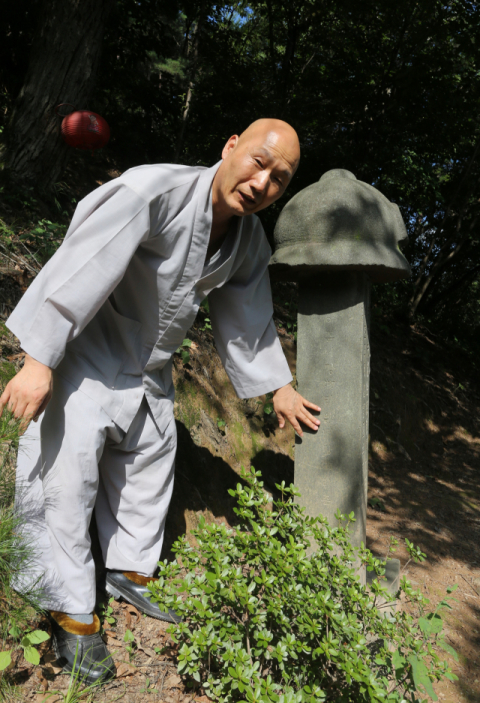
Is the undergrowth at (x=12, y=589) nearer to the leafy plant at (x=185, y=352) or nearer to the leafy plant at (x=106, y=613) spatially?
the leafy plant at (x=106, y=613)

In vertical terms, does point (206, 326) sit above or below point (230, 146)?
below

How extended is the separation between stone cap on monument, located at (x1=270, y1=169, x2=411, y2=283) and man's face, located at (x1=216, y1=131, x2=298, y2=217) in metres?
0.33

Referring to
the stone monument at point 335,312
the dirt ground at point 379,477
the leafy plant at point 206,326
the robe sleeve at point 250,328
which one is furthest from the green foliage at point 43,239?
the stone monument at point 335,312

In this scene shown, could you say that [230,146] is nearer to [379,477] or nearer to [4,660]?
[4,660]

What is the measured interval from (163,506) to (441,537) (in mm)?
2229

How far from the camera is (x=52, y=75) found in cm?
416

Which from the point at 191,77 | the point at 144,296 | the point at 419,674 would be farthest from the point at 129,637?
the point at 191,77

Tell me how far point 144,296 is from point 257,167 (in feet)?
2.09

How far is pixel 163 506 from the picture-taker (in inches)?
82.4

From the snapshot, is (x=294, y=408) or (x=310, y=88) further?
(x=310, y=88)

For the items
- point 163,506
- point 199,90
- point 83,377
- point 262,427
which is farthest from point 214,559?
point 199,90

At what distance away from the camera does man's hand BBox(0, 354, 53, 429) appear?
149 cm

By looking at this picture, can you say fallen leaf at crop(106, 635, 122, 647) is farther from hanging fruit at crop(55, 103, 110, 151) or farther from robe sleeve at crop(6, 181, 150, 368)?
hanging fruit at crop(55, 103, 110, 151)

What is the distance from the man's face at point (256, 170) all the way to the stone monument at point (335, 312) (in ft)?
1.15
